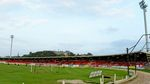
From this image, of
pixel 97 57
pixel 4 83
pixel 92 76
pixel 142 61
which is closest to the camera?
pixel 4 83

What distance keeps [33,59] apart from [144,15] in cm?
5187

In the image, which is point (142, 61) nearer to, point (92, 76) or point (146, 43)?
point (92, 76)

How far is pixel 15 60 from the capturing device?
142 metres

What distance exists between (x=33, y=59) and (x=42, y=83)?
337 ft

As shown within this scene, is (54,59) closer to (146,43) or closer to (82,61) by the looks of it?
(82,61)

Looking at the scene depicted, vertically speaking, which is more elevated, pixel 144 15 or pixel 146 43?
pixel 144 15

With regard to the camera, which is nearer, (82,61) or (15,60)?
(82,61)

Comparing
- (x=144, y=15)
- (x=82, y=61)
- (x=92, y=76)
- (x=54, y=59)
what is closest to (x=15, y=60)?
(x=54, y=59)

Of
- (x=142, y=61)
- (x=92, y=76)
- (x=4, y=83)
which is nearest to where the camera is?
(x=4, y=83)

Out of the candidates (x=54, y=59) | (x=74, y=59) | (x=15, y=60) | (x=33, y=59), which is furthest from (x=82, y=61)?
(x=15, y=60)

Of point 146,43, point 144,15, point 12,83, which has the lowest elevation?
point 12,83

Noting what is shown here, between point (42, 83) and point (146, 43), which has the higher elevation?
point (146, 43)

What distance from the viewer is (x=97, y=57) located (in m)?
115

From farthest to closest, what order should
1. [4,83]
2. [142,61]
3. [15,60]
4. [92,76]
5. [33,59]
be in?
[15,60], [33,59], [142,61], [92,76], [4,83]
